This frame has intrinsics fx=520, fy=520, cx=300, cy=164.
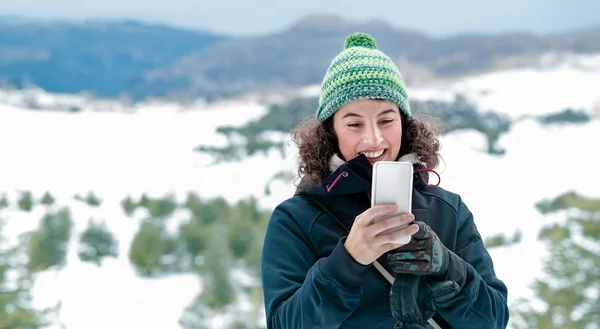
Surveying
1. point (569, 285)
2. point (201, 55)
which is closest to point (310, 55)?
point (201, 55)

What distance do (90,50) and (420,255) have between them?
18.0 metres

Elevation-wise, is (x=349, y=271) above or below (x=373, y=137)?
below

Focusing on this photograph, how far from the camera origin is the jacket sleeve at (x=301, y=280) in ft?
Result: 2.18

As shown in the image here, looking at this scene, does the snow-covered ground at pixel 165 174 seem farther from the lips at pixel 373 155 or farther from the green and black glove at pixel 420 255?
the green and black glove at pixel 420 255

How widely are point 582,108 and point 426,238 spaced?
655 inches

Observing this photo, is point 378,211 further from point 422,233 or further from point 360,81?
point 360,81

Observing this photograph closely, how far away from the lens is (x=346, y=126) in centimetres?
82

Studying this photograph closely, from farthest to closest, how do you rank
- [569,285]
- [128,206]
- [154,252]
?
[128,206] → [154,252] → [569,285]

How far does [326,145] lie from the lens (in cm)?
88

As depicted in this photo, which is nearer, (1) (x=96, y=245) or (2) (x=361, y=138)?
(2) (x=361, y=138)

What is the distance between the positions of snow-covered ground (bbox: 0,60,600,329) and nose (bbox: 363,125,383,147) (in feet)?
5.31

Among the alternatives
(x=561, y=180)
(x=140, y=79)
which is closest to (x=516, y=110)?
(x=561, y=180)

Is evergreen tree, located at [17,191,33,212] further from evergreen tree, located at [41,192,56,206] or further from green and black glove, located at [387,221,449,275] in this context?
green and black glove, located at [387,221,449,275]

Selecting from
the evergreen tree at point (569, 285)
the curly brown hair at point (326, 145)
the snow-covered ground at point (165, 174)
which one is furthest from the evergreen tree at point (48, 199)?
the curly brown hair at point (326, 145)
